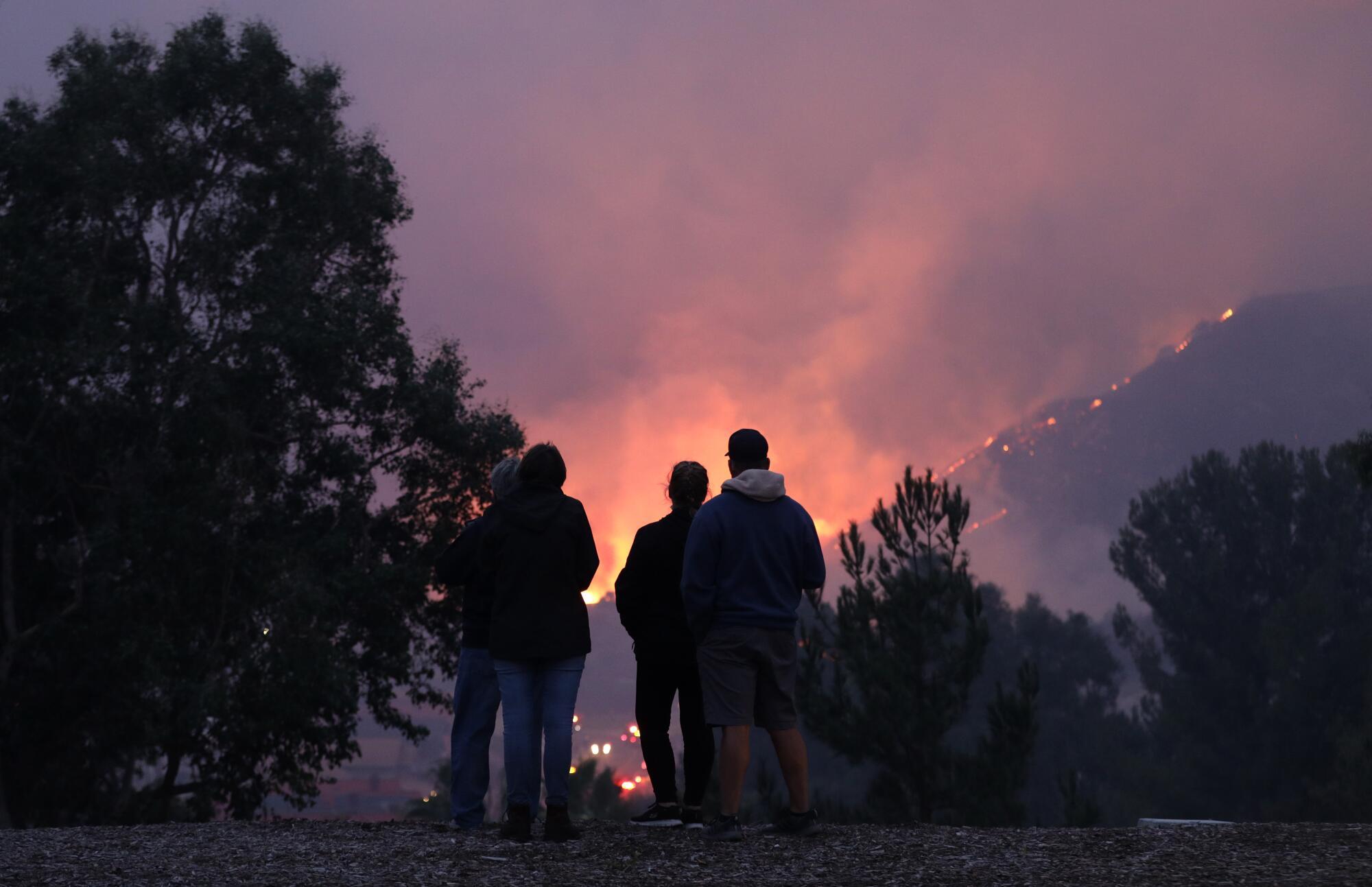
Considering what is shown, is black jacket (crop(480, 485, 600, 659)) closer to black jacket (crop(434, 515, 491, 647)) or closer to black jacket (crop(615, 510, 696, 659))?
black jacket (crop(434, 515, 491, 647))

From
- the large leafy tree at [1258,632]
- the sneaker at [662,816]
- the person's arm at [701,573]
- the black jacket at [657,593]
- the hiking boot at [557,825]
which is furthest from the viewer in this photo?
the large leafy tree at [1258,632]

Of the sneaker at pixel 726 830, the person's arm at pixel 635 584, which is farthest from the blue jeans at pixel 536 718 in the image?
the sneaker at pixel 726 830

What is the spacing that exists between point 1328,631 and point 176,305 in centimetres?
4228

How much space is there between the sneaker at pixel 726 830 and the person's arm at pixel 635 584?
43.6 inches

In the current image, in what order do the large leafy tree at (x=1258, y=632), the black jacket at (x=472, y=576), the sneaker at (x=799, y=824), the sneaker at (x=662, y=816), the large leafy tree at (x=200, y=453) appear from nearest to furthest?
the sneaker at (x=799, y=824) → the black jacket at (x=472, y=576) → the sneaker at (x=662, y=816) → the large leafy tree at (x=200, y=453) → the large leafy tree at (x=1258, y=632)

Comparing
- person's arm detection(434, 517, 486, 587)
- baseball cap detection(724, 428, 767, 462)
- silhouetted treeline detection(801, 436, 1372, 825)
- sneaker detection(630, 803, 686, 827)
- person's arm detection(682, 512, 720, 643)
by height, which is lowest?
→ sneaker detection(630, 803, 686, 827)

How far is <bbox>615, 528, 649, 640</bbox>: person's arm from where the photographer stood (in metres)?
6.60

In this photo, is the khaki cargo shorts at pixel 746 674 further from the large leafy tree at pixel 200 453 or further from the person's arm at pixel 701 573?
the large leafy tree at pixel 200 453

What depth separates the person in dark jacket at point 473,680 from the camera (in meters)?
6.46

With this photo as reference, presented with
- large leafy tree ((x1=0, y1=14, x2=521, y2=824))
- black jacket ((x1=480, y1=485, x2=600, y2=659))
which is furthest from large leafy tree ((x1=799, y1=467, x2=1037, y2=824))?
black jacket ((x1=480, y1=485, x2=600, y2=659))

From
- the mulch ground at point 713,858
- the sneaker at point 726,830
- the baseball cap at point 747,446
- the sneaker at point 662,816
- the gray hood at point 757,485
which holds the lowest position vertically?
the mulch ground at point 713,858

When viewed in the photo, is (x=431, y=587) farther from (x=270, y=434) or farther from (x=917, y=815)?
(x=917, y=815)

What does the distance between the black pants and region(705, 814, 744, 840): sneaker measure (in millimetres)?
529

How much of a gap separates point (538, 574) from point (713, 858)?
1.61 metres
